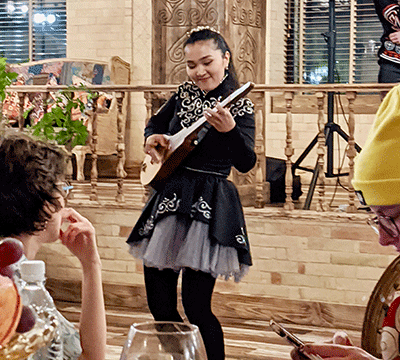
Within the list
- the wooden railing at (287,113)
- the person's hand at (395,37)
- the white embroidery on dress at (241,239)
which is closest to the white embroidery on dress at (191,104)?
the white embroidery on dress at (241,239)

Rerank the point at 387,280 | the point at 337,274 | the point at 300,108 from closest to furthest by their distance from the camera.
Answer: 1. the point at 387,280
2. the point at 337,274
3. the point at 300,108

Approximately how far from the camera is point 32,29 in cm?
1030

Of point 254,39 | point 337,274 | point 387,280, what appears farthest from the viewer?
point 254,39

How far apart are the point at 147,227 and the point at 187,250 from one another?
22cm

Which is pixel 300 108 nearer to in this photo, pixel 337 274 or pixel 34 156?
pixel 337 274

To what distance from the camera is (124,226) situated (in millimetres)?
5117

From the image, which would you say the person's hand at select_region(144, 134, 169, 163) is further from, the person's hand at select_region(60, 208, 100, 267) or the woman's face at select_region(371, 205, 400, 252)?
the woman's face at select_region(371, 205, 400, 252)

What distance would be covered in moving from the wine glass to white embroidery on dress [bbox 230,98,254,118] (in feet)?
7.06

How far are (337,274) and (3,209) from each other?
3727 mm

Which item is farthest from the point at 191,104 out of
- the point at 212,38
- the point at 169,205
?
the point at 169,205

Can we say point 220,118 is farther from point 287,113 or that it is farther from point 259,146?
point 259,146

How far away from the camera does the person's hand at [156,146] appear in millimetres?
2873

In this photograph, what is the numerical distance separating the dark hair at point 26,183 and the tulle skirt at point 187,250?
4.96 ft

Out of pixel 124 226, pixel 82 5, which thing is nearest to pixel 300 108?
pixel 82 5
